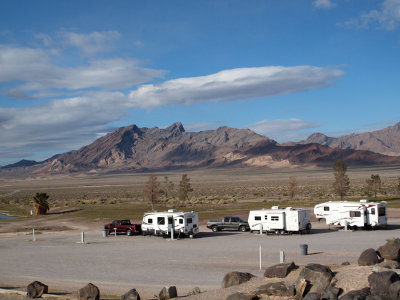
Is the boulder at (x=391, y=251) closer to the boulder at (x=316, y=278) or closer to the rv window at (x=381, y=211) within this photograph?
the boulder at (x=316, y=278)

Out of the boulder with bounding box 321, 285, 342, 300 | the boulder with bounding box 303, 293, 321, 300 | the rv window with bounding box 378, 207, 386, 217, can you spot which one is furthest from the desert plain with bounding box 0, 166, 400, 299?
the rv window with bounding box 378, 207, 386, 217

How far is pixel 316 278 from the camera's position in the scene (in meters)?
13.8

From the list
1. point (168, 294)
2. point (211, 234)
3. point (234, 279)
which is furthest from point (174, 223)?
point (168, 294)

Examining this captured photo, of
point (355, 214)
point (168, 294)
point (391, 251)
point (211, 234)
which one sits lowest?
point (211, 234)

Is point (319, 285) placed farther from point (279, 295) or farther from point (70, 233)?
point (70, 233)

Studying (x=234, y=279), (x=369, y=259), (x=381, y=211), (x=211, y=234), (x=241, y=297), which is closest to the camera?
(x=241, y=297)

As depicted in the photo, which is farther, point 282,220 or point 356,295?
point 282,220

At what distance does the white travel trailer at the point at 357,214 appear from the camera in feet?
109

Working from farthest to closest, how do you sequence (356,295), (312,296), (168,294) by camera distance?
(168,294) → (312,296) → (356,295)

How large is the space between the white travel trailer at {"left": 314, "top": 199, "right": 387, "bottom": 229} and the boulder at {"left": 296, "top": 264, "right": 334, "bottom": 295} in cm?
2088

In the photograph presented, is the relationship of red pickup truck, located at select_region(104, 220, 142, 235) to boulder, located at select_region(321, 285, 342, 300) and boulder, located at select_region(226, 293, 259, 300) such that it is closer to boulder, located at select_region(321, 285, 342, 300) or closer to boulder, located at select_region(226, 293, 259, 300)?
boulder, located at select_region(226, 293, 259, 300)

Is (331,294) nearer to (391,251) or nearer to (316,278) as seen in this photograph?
(316,278)

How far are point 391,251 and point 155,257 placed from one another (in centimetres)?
1275

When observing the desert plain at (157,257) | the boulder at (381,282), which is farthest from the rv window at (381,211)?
the boulder at (381,282)
